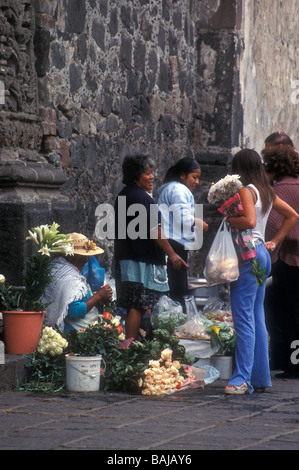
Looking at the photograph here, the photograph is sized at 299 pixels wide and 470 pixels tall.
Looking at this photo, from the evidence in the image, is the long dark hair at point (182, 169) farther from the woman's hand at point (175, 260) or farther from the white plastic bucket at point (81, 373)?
the white plastic bucket at point (81, 373)

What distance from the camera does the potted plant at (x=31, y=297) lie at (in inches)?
224

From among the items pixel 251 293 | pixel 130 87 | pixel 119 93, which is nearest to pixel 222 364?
pixel 251 293

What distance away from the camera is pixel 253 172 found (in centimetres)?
584

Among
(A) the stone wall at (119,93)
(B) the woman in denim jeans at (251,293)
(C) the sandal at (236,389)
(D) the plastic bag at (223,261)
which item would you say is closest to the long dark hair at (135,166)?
(A) the stone wall at (119,93)

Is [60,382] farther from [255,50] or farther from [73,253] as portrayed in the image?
[255,50]

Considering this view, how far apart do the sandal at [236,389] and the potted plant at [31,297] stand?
1149mm

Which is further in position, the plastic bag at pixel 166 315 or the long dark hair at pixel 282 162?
the long dark hair at pixel 282 162

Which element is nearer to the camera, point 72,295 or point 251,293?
point 251,293

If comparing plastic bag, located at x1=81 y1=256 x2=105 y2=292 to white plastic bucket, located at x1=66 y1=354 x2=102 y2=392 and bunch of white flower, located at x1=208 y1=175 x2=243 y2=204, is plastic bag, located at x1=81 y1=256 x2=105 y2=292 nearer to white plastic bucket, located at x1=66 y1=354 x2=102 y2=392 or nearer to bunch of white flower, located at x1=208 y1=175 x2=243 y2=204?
white plastic bucket, located at x1=66 y1=354 x2=102 y2=392

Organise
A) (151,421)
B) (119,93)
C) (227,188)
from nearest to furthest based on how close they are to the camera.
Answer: (151,421) → (227,188) → (119,93)

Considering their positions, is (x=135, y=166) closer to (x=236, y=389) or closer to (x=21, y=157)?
(x=21, y=157)

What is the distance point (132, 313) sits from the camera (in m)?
6.59

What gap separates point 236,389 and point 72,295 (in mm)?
1125
